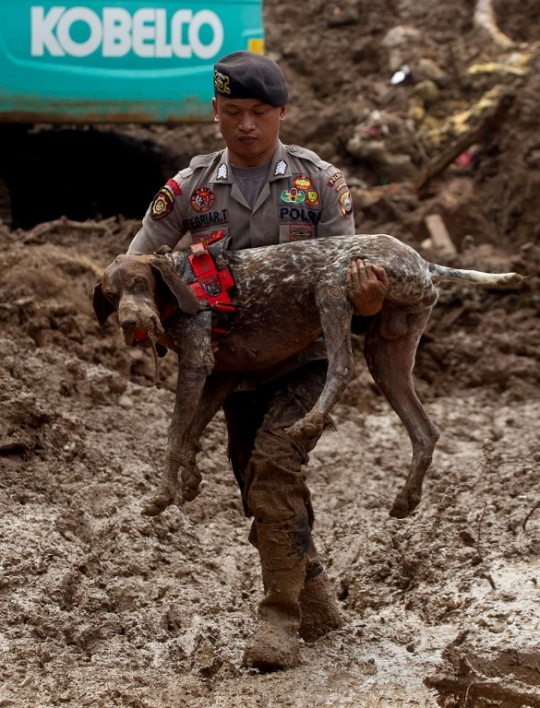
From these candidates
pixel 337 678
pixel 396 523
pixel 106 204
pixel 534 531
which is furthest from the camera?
pixel 106 204

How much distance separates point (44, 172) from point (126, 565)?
6218 mm

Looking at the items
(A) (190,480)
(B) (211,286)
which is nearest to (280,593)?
(A) (190,480)

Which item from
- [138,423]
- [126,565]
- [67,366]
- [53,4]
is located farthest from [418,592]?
[53,4]

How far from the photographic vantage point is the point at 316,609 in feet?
14.3

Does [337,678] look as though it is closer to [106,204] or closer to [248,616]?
[248,616]

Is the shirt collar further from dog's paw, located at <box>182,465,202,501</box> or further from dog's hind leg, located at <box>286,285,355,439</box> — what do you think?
dog's paw, located at <box>182,465,202,501</box>

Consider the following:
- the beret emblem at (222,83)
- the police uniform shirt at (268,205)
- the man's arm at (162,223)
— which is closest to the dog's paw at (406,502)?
the police uniform shirt at (268,205)

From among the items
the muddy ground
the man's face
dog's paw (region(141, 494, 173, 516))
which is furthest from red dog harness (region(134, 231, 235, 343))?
the muddy ground

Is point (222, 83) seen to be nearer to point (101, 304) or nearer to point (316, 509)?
point (101, 304)

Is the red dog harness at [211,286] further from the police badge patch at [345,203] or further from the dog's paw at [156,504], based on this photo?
the dog's paw at [156,504]

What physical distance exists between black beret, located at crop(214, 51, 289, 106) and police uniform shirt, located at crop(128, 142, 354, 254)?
26 cm

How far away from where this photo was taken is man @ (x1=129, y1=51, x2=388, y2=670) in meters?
3.95

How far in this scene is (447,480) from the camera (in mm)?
6098

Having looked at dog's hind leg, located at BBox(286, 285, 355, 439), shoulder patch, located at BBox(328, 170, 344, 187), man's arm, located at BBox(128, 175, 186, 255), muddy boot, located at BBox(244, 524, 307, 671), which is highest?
shoulder patch, located at BBox(328, 170, 344, 187)
